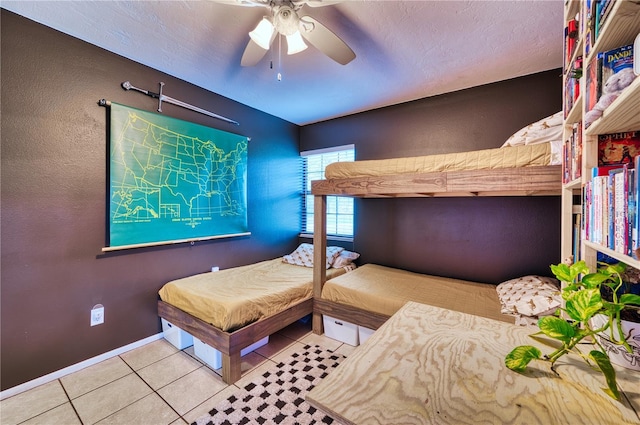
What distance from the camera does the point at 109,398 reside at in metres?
1.66

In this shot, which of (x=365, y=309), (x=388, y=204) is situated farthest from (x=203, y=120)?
(x=365, y=309)

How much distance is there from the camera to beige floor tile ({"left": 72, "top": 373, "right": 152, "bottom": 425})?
5.04 ft

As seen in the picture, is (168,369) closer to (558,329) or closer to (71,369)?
(71,369)

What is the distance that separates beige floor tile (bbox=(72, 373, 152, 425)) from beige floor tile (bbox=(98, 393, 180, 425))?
0.05 m

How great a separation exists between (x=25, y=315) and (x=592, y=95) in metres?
3.32

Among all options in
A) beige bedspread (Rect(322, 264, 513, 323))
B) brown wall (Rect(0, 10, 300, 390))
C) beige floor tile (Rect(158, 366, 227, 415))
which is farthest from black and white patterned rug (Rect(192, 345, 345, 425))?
brown wall (Rect(0, 10, 300, 390))

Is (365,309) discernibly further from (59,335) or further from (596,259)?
(59,335)

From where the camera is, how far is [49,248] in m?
1.84

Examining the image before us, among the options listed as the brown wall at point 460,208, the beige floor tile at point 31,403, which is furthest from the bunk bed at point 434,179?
the beige floor tile at point 31,403

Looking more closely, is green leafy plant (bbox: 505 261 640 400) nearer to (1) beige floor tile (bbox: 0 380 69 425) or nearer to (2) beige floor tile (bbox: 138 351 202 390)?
(2) beige floor tile (bbox: 138 351 202 390)

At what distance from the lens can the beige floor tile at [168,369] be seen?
183cm

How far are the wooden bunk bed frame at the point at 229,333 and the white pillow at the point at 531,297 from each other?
1.66m

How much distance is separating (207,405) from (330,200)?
2.64 meters

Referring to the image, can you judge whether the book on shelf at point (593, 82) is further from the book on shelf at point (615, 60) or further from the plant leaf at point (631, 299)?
the plant leaf at point (631, 299)
